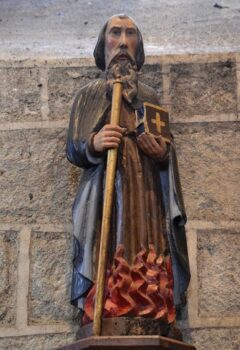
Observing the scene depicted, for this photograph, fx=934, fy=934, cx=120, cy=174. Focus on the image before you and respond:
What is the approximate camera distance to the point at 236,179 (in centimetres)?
228

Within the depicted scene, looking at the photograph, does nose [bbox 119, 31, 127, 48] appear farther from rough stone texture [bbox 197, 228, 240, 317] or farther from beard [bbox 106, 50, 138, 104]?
rough stone texture [bbox 197, 228, 240, 317]

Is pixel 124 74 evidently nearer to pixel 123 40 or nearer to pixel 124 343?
pixel 123 40

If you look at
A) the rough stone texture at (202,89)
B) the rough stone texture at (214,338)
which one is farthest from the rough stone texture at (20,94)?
the rough stone texture at (214,338)

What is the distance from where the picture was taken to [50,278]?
7.16 feet

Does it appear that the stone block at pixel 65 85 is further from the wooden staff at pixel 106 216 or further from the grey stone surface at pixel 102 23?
the wooden staff at pixel 106 216

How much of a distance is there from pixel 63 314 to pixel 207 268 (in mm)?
352

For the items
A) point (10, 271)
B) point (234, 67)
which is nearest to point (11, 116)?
point (10, 271)

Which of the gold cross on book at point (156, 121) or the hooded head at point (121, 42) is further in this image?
the hooded head at point (121, 42)

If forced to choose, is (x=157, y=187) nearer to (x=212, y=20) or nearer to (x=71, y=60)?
(x=71, y=60)

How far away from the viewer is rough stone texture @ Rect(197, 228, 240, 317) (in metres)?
2.15

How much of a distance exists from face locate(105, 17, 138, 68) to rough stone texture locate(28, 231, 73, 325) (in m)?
0.44

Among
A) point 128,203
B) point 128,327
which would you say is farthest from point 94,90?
point 128,327

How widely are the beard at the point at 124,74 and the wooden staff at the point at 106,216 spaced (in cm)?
5

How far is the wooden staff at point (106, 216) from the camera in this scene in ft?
6.01
